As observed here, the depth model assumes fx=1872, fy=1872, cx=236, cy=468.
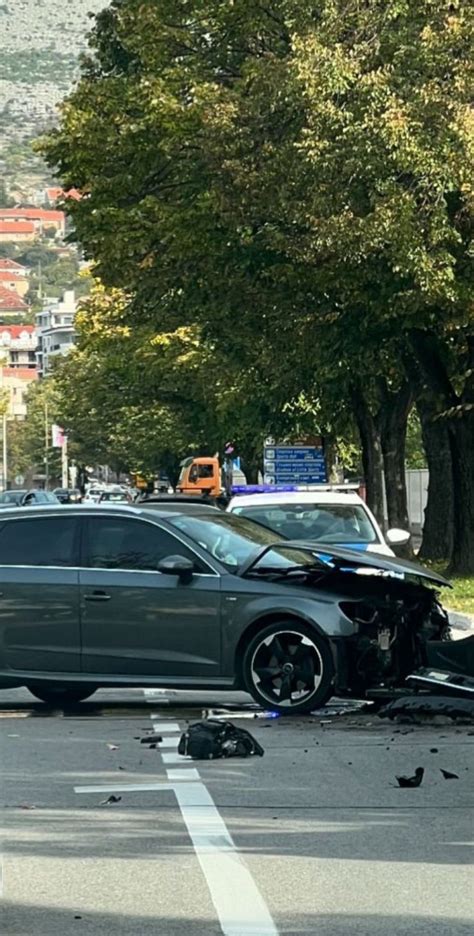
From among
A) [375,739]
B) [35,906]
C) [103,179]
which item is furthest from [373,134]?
[35,906]

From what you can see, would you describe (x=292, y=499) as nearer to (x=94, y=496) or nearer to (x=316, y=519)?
(x=316, y=519)

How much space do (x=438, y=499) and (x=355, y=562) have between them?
82.0ft

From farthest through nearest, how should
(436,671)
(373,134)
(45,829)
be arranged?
(373,134) < (436,671) < (45,829)

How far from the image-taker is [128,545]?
1426 centimetres

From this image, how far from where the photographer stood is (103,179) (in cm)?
3412

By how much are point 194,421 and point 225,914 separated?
60092 mm

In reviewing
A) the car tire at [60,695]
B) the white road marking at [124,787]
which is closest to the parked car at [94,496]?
the car tire at [60,695]

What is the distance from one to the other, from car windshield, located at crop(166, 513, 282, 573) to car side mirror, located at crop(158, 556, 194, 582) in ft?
0.89

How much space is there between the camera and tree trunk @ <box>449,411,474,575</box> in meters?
31.5

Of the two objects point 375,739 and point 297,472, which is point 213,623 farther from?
point 297,472

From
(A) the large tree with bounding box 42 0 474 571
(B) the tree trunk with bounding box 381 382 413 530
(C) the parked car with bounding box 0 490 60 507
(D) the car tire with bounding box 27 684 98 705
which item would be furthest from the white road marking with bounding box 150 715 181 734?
(C) the parked car with bounding box 0 490 60 507

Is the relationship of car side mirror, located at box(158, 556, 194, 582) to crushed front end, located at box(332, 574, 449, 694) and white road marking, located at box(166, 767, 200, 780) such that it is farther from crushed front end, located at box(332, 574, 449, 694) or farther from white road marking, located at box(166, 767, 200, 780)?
white road marking, located at box(166, 767, 200, 780)

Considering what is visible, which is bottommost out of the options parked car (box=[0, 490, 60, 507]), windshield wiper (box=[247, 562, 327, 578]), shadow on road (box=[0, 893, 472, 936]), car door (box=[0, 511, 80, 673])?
shadow on road (box=[0, 893, 472, 936])

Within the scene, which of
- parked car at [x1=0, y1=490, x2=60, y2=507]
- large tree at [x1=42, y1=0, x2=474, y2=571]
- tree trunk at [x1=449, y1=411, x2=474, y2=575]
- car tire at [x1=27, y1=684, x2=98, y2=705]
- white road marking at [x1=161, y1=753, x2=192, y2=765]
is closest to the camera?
white road marking at [x1=161, y1=753, x2=192, y2=765]
